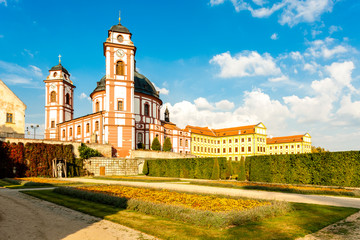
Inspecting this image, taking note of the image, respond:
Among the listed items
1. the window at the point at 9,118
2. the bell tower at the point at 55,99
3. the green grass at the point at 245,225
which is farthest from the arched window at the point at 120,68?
the green grass at the point at 245,225

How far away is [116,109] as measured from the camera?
1919 inches

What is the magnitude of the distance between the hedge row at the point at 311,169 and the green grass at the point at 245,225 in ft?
38.6

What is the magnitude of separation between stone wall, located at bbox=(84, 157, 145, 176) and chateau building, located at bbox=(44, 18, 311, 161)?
4925mm

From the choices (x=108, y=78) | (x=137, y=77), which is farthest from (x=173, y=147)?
(x=108, y=78)

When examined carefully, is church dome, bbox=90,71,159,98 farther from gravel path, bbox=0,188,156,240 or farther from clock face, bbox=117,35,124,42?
gravel path, bbox=0,188,156,240

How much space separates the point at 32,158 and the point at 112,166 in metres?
11.1

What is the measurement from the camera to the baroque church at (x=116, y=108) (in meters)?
48.4

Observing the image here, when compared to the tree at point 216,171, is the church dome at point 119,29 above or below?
above

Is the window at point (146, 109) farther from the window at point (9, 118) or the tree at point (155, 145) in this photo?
the window at point (9, 118)

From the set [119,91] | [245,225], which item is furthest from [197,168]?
[245,225]

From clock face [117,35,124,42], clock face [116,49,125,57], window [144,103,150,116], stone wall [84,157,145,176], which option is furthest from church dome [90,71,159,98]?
stone wall [84,157,145,176]

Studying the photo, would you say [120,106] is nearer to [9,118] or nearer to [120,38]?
[120,38]

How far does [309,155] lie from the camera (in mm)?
23234

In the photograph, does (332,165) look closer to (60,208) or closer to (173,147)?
(60,208)
